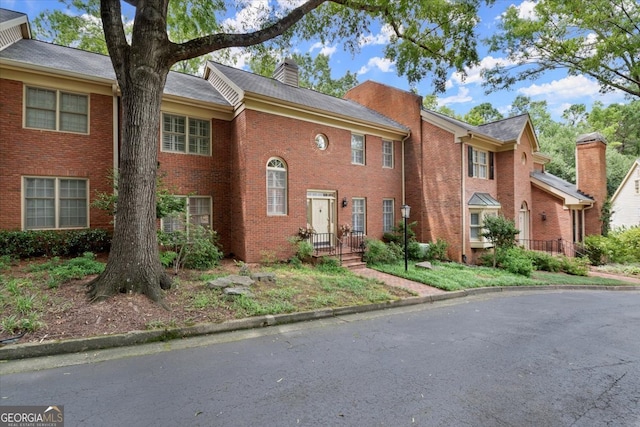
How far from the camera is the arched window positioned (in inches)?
443

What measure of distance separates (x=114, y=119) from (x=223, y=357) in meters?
9.62

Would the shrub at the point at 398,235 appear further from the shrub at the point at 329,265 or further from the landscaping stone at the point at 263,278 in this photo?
the landscaping stone at the point at 263,278

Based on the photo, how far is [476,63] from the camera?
9734mm

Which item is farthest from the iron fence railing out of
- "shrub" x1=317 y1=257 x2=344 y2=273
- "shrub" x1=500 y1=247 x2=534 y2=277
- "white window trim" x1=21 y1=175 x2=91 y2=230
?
"white window trim" x1=21 y1=175 x2=91 y2=230

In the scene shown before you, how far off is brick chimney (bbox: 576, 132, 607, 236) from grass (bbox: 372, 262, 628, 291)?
7.10 meters

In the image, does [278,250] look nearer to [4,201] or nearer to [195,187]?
[195,187]

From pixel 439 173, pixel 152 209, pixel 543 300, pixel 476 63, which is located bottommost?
pixel 543 300

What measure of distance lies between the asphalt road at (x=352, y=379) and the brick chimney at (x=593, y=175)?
55.2 ft

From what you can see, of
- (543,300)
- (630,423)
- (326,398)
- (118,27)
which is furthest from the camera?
(543,300)

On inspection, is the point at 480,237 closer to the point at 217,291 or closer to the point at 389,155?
the point at 389,155

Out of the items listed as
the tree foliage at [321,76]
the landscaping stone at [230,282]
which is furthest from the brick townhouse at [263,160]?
the tree foliage at [321,76]

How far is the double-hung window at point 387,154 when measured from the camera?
15180mm

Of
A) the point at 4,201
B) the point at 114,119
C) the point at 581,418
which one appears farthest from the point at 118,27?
the point at 581,418

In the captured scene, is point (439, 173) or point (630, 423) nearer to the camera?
point (630, 423)
